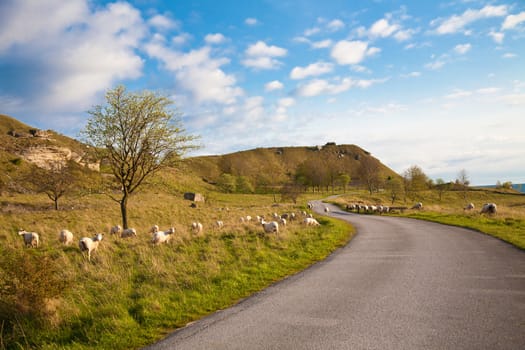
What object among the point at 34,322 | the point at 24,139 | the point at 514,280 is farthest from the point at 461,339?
the point at 24,139

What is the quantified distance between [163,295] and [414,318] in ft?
20.1

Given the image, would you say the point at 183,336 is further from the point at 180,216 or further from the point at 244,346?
the point at 180,216

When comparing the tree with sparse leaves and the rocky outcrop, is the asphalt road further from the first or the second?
the rocky outcrop

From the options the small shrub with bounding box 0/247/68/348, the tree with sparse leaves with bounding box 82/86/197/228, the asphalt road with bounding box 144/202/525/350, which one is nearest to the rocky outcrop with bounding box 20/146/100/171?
the tree with sparse leaves with bounding box 82/86/197/228

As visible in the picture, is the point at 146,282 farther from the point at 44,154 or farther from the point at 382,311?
the point at 44,154

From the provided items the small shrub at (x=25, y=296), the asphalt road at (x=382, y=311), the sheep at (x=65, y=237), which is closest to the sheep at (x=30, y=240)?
the sheep at (x=65, y=237)

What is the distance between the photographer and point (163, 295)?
7738mm

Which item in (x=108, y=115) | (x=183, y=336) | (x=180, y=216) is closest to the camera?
(x=183, y=336)

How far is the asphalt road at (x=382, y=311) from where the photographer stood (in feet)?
16.4

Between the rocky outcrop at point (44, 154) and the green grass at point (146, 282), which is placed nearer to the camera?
the green grass at point (146, 282)

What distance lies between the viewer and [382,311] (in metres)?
6.22

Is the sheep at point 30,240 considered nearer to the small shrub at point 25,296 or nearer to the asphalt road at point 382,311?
the small shrub at point 25,296

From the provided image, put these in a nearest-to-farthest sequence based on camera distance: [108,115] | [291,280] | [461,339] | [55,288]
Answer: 1. [461,339]
2. [55,288]
3. [291,280]
4. [108,115]

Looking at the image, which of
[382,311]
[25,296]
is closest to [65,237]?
[25,296]
